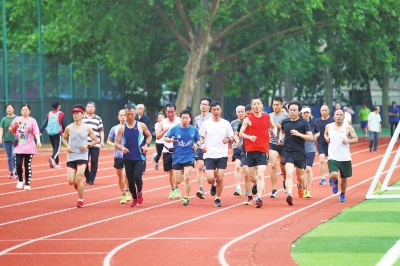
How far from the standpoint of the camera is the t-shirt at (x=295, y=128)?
1928 cm

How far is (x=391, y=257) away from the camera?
12.0 meters

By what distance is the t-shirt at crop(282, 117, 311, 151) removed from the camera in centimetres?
1928

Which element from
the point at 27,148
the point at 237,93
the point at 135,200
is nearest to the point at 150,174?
the point at 27,148

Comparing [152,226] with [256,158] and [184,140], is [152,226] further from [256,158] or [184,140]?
[184,140]

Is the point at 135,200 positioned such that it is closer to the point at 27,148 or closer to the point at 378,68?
the point at 27,148

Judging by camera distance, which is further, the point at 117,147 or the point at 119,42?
the point at 119,42

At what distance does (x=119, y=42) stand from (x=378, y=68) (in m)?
12.5

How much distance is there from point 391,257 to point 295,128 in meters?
7.45

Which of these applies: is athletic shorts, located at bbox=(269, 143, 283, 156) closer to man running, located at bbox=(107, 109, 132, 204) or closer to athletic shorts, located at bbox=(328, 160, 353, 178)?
athletic shorts, located at bbox=(328, 160, 353, 178)

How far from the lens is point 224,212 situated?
707 inches

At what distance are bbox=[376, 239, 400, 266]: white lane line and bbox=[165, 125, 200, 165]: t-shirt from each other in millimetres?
7007

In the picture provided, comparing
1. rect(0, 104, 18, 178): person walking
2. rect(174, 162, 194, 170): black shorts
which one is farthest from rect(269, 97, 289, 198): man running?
rect(0, 104, 18, 178): person walking

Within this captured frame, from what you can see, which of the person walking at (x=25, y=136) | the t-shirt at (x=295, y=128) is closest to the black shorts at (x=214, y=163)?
the t-shirt at (x=295, y=128)

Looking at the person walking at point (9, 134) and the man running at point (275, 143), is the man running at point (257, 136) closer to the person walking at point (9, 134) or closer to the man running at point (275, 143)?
the man running at point (275, 143)
